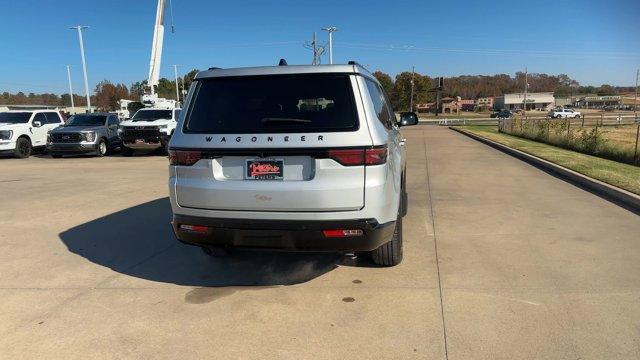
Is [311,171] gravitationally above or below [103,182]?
above

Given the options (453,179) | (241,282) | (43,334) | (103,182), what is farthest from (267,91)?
(103,182)

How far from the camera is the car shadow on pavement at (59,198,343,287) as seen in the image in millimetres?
4602

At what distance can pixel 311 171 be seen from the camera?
11.9ft

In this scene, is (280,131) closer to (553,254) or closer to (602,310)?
(602,310)

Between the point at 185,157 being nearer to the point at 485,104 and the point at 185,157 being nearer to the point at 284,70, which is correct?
the point at 284,70

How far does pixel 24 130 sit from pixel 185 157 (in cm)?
1752

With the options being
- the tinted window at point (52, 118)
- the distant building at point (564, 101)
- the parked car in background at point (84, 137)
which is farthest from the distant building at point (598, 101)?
the tinted window at point (52, 118)

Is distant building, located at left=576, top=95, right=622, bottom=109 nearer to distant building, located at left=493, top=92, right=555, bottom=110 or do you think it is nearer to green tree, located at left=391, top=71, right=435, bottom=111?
distant building, located at left=493, top=92, right=555, bottom=110

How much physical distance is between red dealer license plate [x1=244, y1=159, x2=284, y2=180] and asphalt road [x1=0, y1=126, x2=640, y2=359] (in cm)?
109

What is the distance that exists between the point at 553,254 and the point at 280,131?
337 cm

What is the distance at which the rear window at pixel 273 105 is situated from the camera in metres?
3.69

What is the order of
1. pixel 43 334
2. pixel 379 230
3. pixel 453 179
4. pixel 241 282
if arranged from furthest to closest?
pixel 453 179 → pixel 241 282 → pixel 379 230 → pixel 43 334

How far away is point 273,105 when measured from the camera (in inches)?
151

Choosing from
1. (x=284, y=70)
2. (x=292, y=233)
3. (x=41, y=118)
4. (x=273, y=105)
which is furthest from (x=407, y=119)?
(x=41, y=118)
